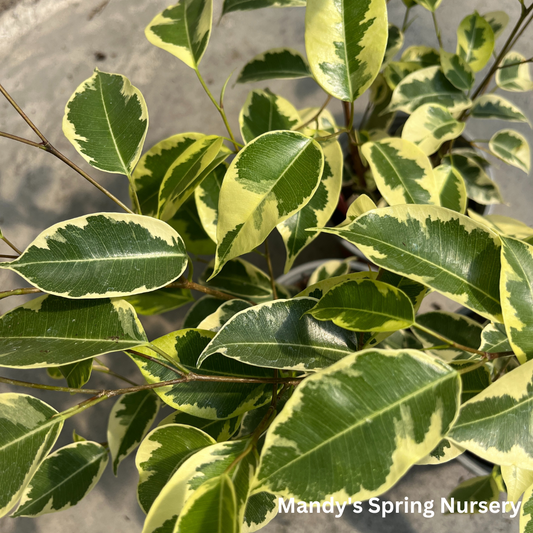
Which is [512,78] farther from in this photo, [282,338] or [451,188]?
[282,338]

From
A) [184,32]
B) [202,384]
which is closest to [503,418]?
[202,384]

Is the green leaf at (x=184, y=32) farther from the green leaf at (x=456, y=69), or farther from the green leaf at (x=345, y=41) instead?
the green leaf at (x=456, y=69)

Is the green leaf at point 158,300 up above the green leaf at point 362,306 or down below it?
below

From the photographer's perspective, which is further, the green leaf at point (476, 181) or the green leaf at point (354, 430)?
the green leaf at point (476, 181)

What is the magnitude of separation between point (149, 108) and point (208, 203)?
0.77 meters

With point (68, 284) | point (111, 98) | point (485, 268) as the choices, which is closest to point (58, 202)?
point (111, 98)

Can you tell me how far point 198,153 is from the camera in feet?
2.07

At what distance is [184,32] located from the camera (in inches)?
26.6

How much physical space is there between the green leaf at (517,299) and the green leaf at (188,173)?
0.36 metres

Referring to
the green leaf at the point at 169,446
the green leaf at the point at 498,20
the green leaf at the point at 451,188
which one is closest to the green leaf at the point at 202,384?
the green leaf at the point at 169,446

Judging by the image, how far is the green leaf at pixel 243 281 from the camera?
0.90 meters

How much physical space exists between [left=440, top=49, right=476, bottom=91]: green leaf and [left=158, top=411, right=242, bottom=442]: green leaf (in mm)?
760

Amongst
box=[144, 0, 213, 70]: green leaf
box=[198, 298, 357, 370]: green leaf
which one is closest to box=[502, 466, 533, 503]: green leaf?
box=[198, 298, 357, 370]: green leaf

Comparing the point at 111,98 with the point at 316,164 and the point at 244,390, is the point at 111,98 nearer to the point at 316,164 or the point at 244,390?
the point at 316,164
